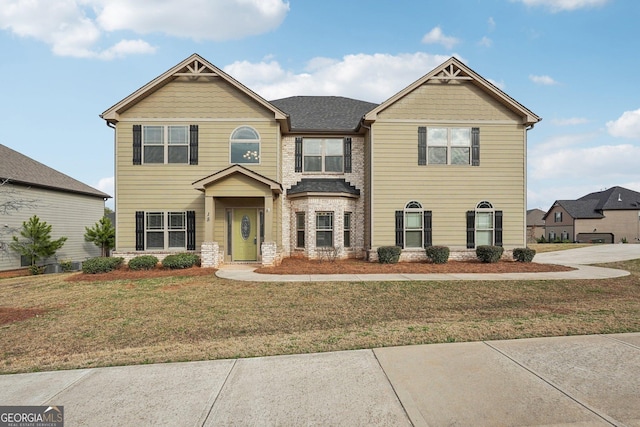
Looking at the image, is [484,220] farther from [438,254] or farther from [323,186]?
[323,186]

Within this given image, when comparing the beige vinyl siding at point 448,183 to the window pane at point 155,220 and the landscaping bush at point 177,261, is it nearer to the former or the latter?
the landscaping bush at point 177,261

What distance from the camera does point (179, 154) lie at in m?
15.1

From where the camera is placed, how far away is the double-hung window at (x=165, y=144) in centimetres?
1505

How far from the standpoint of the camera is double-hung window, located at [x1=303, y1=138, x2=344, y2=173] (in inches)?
661

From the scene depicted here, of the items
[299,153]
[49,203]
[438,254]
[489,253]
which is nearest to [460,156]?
[489,253]

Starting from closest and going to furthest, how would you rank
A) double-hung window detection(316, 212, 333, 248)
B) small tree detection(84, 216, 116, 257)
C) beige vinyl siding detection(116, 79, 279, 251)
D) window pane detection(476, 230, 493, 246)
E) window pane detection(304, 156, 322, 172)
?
beige vinyl siding detection(116, 79, 279, 251) < window pane detection(476, 230, 493, 246) < double-hung window detection(316, 212, 333, 248) < window pane detection(304, 156, 322, 172) < small tree detection(84, 216, 116, 257)

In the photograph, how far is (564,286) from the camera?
9977 mm

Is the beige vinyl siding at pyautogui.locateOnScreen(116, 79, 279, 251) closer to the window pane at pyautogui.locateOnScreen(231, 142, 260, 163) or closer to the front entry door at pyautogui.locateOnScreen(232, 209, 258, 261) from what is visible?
the window pane at pyautogui.locateOnScreen(231, 142, 260, 163)

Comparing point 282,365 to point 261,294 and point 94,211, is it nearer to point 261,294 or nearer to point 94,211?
point 261,294

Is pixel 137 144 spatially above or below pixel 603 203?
above

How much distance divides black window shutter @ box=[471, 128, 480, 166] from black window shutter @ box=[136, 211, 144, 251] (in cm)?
1524

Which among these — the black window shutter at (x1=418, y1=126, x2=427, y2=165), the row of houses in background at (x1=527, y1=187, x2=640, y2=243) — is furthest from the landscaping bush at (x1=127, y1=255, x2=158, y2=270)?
the row of houses in background at (x1=527, y1=187, x2=640, y2=243)

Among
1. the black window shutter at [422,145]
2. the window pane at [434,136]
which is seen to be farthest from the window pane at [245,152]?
the window pane at [434,136]

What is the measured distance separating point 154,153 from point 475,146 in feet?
48.1
